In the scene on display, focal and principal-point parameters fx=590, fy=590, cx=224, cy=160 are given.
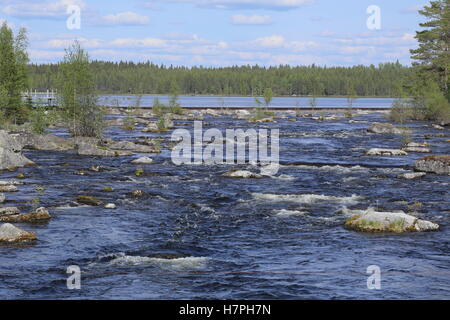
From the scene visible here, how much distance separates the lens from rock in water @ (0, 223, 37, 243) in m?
20.1

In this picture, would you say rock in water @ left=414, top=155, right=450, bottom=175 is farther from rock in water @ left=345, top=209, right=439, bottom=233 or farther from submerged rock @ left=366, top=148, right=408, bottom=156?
rock in water @ left=345, top=209, right=439, bottom=233

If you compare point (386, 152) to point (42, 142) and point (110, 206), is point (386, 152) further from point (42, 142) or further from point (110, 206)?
point (42, 142)

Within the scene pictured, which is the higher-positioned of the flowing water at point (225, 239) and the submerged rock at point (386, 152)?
the submerged rock at point (386, 152)

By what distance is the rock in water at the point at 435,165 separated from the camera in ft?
119

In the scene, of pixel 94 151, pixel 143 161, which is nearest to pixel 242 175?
pixel 143 161

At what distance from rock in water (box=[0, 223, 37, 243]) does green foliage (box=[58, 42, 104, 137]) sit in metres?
34.2

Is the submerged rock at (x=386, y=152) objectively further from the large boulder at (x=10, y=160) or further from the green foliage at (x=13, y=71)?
the green foliage at (x=13, y=71)

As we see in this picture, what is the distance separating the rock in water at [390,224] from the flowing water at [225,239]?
0.67m

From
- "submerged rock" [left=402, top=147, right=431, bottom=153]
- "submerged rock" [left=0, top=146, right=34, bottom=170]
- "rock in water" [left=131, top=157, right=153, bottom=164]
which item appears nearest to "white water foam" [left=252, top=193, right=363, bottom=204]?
"rock in water" [left=131, top=157, right=153, bottom=164]

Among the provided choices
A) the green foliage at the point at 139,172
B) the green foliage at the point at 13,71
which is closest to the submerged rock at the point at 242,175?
the green foliage at the point at 139,172

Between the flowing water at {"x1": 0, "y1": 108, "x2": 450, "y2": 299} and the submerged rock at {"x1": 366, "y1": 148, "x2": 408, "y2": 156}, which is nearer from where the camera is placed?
the flowing water at {"x1": 0, "y1": 108, "x2": 450, "y2": 299}

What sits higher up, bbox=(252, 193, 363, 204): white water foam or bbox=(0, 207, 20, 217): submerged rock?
bbox=(0, 207, 20, 217): submerged rock

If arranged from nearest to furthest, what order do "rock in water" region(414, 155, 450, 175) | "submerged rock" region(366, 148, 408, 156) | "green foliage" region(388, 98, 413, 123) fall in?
"rock in water" region(414, 155, 450, 175) → "submerged rock" region(366, 148, 408, 156) → "green foliage" region(388, 98, 413, 123)

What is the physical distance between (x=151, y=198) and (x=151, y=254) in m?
10.0
